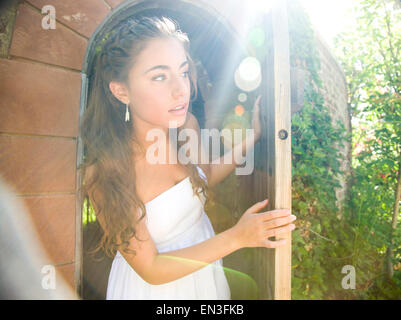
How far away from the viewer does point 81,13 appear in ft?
5.27

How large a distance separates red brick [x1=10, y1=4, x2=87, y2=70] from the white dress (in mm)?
1029

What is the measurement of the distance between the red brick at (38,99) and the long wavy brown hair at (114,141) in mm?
117

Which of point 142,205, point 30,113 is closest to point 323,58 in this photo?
point 142,205

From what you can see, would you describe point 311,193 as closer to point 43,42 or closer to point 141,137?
point 141,137

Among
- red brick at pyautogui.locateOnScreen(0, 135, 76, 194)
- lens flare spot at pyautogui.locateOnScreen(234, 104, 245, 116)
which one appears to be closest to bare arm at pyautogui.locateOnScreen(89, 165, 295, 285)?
red brick at pyautogui.locateOnScreen(0, 135, 76, 194)

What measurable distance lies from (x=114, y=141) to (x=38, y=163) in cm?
46

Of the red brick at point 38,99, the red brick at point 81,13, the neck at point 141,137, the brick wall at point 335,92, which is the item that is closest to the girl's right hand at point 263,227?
the neck at point 141,137

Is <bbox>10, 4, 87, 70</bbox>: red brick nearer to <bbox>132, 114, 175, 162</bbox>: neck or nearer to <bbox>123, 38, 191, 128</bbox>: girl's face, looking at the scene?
<bbox>123, 38, 191, 128</bbox>: girl's face

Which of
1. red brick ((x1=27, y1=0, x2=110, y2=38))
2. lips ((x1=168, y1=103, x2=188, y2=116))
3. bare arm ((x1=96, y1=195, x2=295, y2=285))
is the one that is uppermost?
red brick ((x1=27, y1=0, x2=110, y2=38))

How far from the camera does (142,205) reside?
1623 millimetres

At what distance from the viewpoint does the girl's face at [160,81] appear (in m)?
1.56

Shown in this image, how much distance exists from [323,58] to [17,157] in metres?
4.02

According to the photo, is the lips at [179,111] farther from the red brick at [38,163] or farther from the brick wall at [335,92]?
the brick wall at [335,92]

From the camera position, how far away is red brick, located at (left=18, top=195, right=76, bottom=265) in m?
1.52
